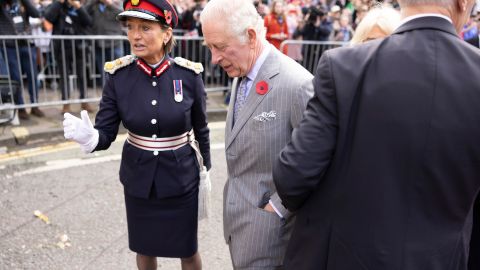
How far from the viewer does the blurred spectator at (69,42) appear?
675 cm

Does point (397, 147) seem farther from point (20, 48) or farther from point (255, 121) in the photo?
point (20, 48)

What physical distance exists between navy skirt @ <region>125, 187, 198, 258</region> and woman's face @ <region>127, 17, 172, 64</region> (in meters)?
0.81

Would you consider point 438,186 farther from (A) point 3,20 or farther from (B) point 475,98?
(A) point 3,20

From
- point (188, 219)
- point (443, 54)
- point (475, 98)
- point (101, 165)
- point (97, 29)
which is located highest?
point (443, 54)

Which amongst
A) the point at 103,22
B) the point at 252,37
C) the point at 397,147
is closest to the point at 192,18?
the point at 103,22

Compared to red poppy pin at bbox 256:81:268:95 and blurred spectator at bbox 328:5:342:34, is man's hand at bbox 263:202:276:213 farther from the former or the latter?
blurred spectator at bbox 328:5:342:34

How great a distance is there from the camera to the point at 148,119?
262cm

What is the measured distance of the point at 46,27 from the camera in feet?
27.0

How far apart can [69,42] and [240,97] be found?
536 centimetres

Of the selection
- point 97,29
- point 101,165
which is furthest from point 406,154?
point 97,29

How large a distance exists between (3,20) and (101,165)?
276 centimetres

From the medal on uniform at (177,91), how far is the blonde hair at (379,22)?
1.04 m

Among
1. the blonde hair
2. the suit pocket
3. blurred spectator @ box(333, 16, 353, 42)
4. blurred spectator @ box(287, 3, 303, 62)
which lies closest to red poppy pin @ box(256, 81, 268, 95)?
the suit pocket

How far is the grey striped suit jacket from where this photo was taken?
1.98 m
